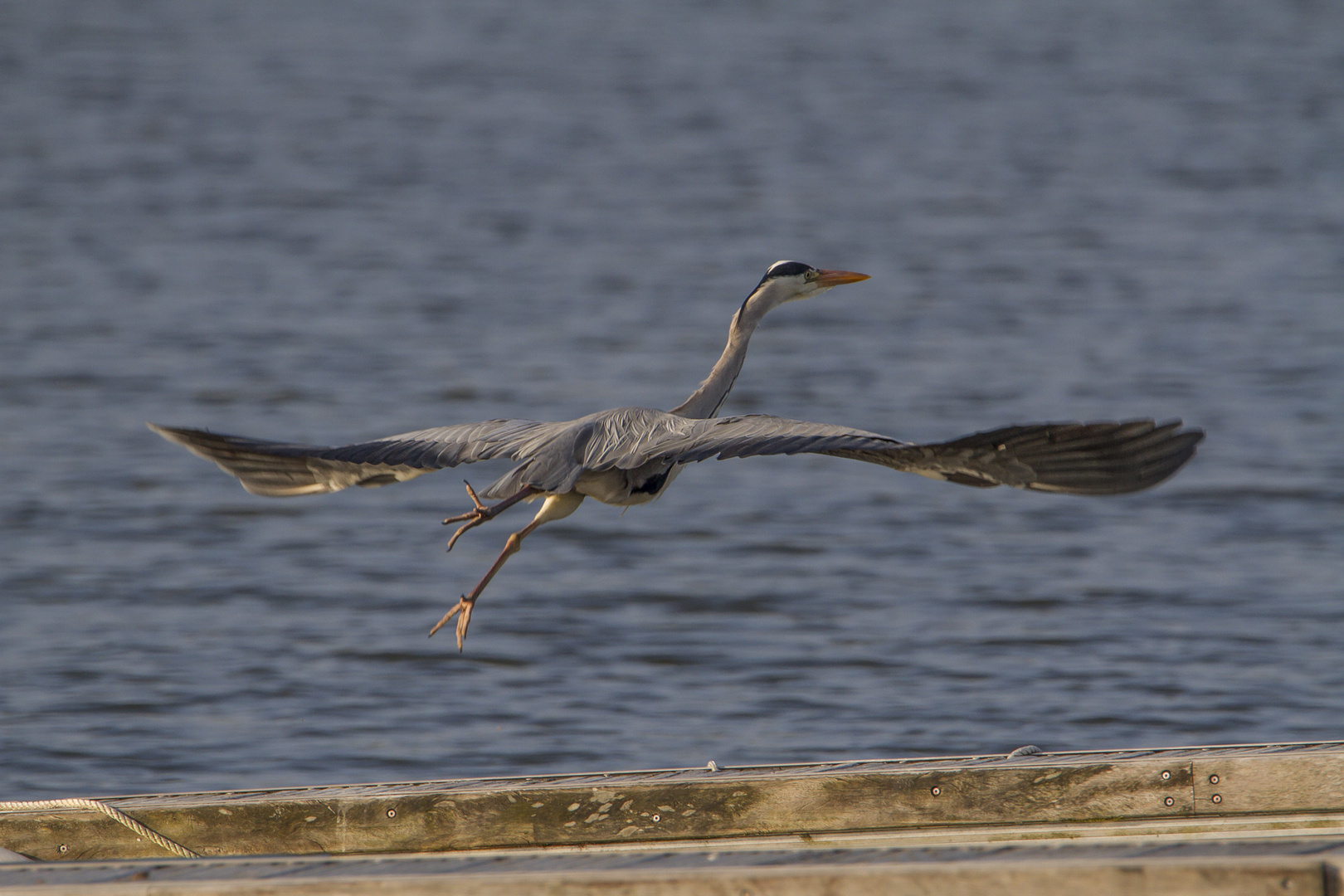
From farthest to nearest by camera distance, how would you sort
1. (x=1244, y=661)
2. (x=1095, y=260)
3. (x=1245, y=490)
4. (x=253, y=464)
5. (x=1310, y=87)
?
(x=1310, y=87) → (x=1095, y=260) → (x=1245, y=490) → (x=1244, y=661) → (x=253, y=464)

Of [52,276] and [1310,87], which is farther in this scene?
[1310,87]

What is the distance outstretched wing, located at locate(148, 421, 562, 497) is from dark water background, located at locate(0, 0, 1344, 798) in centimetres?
180

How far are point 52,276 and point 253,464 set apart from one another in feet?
48.8

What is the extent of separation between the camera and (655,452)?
217 inches

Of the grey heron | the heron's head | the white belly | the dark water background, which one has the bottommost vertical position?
the dark water background

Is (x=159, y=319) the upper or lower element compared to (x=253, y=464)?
lower

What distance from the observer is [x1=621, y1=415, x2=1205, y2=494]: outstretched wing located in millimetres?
4715

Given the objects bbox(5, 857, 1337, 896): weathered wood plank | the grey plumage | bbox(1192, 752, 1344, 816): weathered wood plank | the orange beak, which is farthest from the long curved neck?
→ bbox(5, 857, 1337, 896): weathered wood plank

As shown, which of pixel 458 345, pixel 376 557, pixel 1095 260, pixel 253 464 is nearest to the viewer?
pixel 253 464

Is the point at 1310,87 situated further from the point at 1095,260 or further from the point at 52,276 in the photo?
the point at 52,276

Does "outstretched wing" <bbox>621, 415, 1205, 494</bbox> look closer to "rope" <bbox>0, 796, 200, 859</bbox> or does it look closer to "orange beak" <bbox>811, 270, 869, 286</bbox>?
"orange beak" <bbox>811, 270, 869, 286</bbox>

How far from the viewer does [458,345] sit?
17.1 meters

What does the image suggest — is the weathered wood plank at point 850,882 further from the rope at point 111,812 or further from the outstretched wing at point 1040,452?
the rope at point 111,812

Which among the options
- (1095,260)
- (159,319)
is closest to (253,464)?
(159,319)
